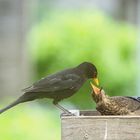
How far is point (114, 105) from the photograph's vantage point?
3.39 m

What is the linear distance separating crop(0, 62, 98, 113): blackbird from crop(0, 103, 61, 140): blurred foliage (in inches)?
67.7

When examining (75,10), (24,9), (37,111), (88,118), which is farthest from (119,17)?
(88,118)

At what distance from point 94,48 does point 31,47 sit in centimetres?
73

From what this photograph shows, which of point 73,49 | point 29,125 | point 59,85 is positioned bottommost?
point 29,125

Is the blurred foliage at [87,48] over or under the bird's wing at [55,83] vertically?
under

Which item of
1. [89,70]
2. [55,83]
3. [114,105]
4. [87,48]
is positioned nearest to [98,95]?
[114,105]

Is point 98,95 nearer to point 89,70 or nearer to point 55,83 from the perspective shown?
point 55,83

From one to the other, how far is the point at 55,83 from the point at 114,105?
→ 41 cm

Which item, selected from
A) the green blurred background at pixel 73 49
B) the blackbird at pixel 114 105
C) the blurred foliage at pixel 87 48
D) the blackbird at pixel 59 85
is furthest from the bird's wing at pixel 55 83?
the blurred foliage at pixel 87 48

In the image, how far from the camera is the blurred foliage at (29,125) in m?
5.58

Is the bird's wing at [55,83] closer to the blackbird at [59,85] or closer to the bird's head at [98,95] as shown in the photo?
the blackbird at [59,85]

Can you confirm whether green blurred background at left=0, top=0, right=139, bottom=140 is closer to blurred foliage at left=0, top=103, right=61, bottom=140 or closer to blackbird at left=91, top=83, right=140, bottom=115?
blurred foliage at left=0, top=103, right=61, bottom=140

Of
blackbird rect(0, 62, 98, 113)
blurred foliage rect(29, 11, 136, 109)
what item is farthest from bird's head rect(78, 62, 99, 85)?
blurred foliage rect(29, 11, 136, 109)

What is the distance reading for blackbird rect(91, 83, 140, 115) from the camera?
3.37 metres
